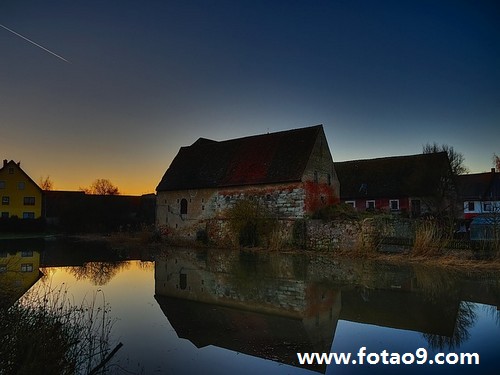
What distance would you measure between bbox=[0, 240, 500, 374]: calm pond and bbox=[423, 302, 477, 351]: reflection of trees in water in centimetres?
2

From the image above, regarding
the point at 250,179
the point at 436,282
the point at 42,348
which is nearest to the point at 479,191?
the point at 250,179

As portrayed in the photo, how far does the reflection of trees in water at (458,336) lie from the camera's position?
7055 mm

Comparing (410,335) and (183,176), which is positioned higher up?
(183,176)

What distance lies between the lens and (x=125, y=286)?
12883 mm

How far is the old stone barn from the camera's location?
87.6 ft

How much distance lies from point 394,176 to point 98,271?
30361 mm

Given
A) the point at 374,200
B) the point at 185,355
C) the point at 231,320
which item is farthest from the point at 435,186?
the point at 185,355

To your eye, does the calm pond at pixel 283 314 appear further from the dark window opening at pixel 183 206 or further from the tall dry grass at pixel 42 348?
the dark window opening at pixel 183 206

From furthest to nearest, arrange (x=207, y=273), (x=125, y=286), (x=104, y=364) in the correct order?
(x=207, y=273), (x=125, y=286), (x=104, y=364)

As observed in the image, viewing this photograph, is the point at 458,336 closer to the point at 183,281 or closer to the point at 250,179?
the point at 183,281

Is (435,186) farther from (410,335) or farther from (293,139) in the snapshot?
(410,335)

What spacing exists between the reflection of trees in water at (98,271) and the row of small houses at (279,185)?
37.1 ft

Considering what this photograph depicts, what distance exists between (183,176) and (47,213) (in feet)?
97.5

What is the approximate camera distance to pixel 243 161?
31297mm
